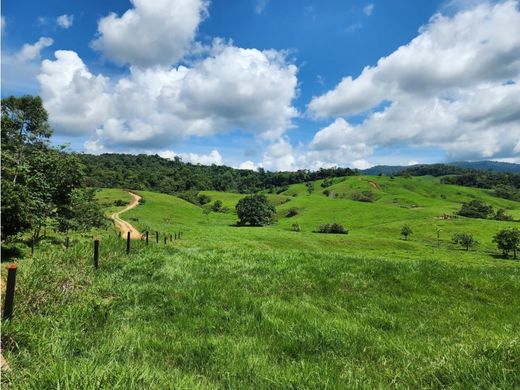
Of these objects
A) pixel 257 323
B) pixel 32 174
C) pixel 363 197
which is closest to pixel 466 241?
pixel 363 197

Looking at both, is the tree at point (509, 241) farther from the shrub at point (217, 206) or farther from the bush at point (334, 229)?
the shrub at point (217, 206)

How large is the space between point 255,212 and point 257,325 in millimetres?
115295

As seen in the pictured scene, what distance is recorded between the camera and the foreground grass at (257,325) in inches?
217

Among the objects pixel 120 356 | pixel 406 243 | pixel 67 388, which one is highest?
pixel 67 388

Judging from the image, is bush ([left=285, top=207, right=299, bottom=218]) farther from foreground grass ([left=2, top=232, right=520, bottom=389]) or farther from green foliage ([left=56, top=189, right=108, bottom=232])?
foreground grass ([left=2, top=232, right=520, bottom=389])

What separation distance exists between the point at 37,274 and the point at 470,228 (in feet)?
432

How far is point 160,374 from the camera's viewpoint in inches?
210

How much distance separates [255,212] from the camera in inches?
4879

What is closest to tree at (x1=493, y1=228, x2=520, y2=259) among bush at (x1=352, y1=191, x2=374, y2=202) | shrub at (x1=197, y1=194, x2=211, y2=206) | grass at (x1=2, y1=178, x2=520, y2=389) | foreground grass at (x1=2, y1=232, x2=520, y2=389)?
grass at (x1=2, y1=178, x2=520, y2=389)

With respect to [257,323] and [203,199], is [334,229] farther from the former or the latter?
[257,323]

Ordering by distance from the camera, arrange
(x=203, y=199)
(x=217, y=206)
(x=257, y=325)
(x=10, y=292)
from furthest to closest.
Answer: (x=203, y=199) < (x=217, y=206) < (x=257, y=325) < (x=10, y=292)

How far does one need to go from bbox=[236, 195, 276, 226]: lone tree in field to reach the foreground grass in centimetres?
10739

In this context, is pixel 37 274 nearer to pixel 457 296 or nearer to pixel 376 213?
pixel 457 296

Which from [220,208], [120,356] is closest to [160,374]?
[120,356]
